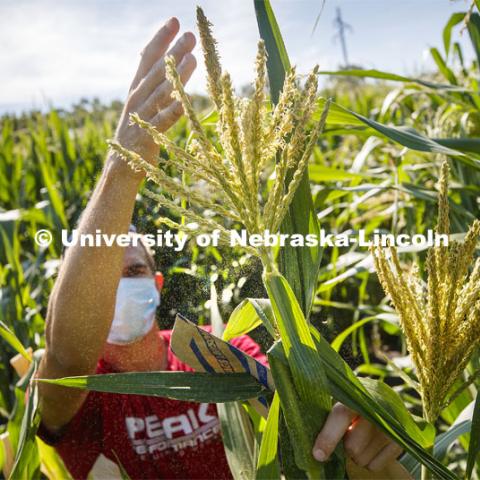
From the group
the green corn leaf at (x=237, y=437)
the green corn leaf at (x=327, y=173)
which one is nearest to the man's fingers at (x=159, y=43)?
the green corn leaf at (x=237, y=437)

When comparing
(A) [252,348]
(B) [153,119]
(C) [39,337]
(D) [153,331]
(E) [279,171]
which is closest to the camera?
(E) [279,171]

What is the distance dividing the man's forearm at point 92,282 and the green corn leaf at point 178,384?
320mm

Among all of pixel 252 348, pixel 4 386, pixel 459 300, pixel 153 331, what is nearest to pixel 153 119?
pixel 459 300

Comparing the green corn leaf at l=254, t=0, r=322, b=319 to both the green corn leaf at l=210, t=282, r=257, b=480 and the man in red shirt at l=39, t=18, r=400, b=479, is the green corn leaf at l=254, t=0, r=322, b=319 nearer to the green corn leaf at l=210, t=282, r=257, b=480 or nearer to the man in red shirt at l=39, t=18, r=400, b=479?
the man in red shirt at l=39, t=18, r=400, b=479

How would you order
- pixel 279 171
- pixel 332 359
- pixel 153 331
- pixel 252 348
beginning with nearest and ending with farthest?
pixel 279 171, pixel 332 359, pixel 153 331, pixel 252 348

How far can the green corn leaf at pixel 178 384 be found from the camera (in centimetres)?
44

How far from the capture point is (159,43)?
0.56 m

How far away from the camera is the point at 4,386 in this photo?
1.67 m

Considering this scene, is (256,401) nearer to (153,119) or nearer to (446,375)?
(446,375)

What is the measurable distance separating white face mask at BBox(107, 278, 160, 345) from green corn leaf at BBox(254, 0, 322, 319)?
544 millimetres

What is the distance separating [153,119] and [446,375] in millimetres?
372

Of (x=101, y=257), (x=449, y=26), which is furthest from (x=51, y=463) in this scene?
(x=449, y=26)

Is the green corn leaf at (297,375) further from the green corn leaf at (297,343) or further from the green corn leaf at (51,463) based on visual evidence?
the green corn leaf at (51,463)

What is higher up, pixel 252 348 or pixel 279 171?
pixel 279 171
